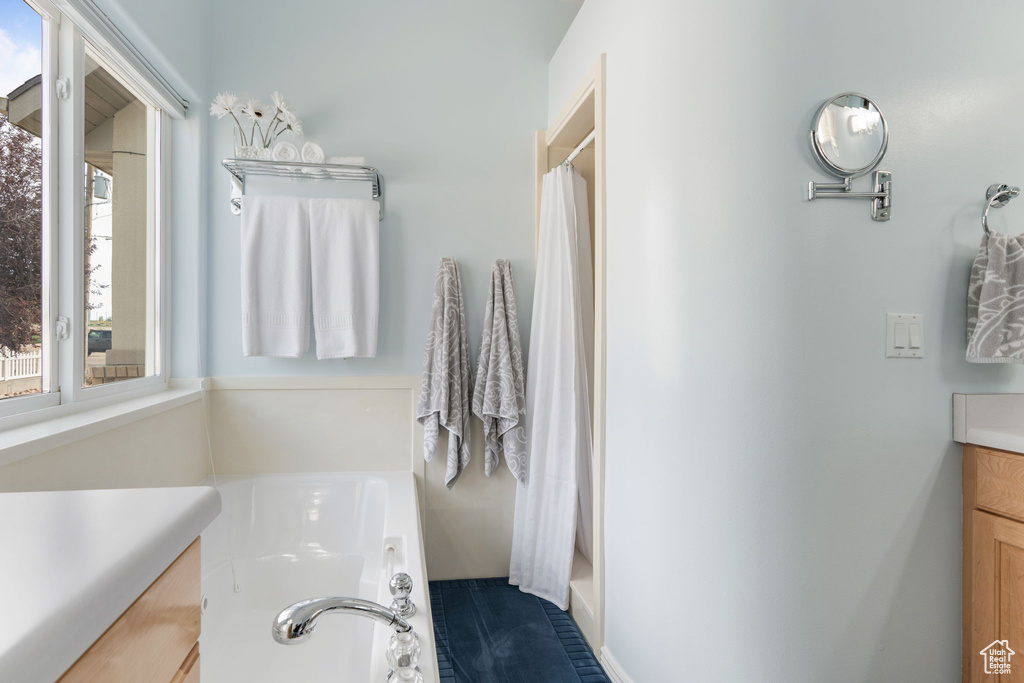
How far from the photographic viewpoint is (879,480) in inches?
47.4

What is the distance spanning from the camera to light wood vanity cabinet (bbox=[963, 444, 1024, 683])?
3.72 ft

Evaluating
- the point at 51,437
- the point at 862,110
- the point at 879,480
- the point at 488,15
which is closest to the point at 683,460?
the point at 879,480

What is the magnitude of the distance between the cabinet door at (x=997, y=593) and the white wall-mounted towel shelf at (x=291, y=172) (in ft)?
7.08

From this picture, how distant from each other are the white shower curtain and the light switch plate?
1065mm

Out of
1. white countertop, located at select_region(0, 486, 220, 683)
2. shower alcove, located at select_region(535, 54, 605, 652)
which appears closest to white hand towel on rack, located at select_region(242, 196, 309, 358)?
shower alcove, located at select_region(535, 54, 605, 652)

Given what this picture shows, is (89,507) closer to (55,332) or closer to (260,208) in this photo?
(55,332)

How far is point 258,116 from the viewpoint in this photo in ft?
7.16

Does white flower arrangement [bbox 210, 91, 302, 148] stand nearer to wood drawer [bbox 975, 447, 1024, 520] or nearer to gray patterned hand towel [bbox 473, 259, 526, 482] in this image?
gray patterned hand towel [bbox 473, 259, 526, 482]

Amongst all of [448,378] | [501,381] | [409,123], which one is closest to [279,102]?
[409,123]

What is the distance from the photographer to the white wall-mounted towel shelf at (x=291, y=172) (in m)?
2.22

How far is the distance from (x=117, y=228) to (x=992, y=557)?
98.2 inches

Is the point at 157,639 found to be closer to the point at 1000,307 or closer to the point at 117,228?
the point at 1000,307

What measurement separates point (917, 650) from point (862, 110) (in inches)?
45.3

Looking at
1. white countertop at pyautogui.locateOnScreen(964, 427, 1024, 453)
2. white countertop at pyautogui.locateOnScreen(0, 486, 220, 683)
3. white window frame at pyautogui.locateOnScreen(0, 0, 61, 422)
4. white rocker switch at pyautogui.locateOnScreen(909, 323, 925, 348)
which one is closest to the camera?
white countertop at pyautogui.locateOnScreen(0, 486, 220, 683)
